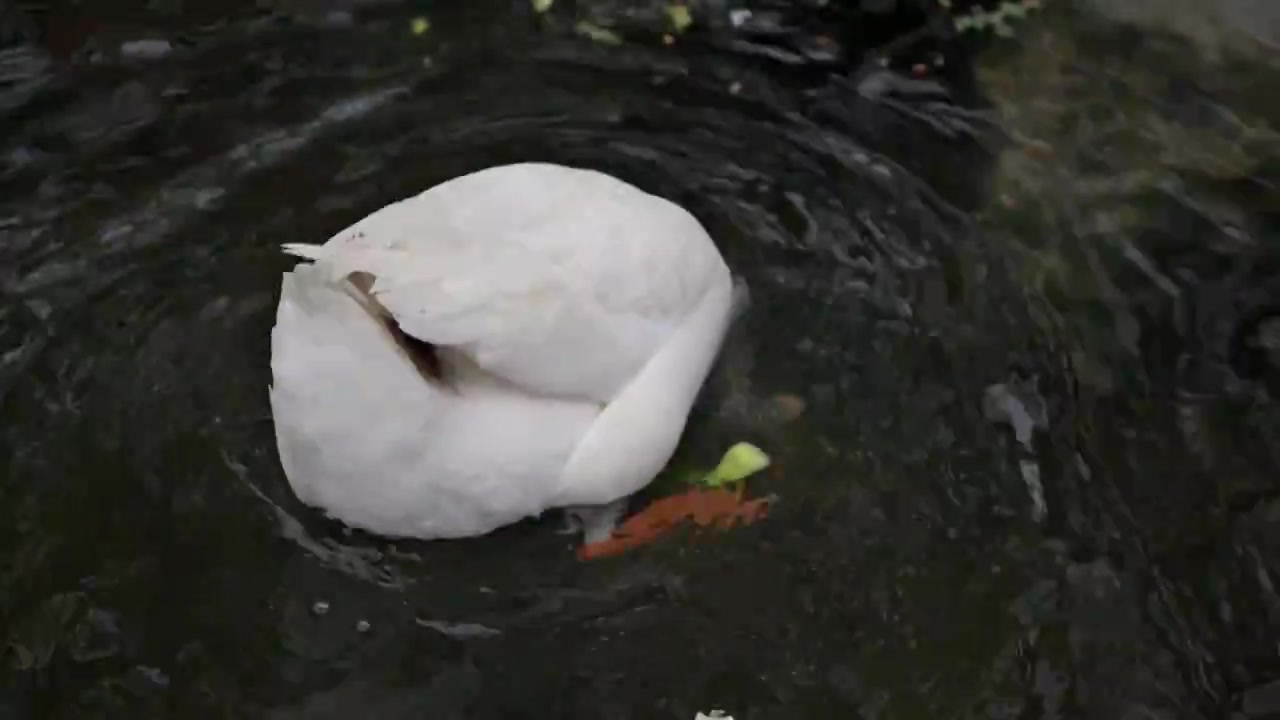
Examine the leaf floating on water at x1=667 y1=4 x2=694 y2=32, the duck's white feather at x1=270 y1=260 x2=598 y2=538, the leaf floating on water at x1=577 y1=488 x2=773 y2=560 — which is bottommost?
the leaf floating on water at x1=577 y1=488 x2=773 y2=560

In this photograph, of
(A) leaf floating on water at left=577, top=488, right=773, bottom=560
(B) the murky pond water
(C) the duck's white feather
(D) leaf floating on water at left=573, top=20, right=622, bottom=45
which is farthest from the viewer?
(D) leaf floating on water at left=573, top=20, right=622, bottom=45

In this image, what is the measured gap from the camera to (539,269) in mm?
1976

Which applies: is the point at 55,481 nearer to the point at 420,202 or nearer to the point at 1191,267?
the point at 420,202

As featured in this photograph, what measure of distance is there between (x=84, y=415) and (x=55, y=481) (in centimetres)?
13

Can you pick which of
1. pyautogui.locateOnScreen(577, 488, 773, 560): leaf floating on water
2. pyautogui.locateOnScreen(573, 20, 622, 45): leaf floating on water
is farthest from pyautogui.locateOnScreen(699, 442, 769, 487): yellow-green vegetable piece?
pyautogui.locateOnScreen(573, 20, 622, 45): leaf floating on water

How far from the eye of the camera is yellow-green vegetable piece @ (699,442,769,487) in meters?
2.21

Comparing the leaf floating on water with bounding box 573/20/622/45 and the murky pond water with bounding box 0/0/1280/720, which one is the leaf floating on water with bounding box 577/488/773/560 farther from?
the leaf floating on water with bounding box 573/20/622/45

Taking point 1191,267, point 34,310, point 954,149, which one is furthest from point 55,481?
point 1191,267

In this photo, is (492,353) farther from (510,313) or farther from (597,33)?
(597,33)

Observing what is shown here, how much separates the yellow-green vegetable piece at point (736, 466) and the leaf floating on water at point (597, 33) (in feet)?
3.81

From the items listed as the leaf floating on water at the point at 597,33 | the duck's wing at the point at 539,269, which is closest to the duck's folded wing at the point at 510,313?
the duck's wing at the point at 539,269

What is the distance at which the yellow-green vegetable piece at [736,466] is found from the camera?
2.21m

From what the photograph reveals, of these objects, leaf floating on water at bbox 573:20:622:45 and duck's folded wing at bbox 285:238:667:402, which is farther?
leaf floating on water at bbox 573:20:622:45

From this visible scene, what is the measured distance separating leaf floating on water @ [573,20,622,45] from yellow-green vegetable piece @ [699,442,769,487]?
3.81 feet
